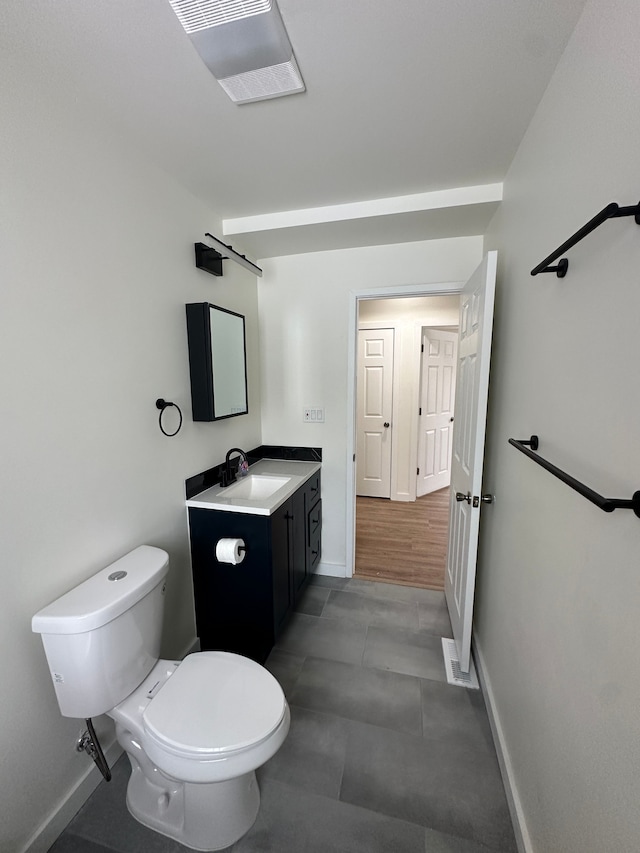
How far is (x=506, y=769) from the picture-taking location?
4.06 feet

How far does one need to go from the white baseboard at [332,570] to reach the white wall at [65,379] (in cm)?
135

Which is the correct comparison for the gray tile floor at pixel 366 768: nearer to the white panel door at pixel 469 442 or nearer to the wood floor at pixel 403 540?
the white panel door at pixel 469 442

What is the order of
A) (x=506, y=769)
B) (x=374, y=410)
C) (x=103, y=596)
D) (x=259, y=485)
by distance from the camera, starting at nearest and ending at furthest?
1. (x=103, y=596)
2. (x=506, y=769)
3. (x=259, y=485)
4. (x=374, y=410)

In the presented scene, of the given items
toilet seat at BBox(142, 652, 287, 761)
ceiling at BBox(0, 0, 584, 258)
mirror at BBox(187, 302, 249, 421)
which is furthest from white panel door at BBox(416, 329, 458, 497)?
toilet seat at BBox(142, 652, 287, 761)

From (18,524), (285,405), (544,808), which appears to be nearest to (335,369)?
(285,405)

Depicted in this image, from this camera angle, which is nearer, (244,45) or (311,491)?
(244,45)

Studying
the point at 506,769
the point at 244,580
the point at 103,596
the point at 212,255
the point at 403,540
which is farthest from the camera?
the point at 403,540

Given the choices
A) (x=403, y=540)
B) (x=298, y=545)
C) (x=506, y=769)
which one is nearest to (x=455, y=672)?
(x=506, y=769)

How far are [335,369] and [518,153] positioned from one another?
1.42 metres

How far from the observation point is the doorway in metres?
3.71

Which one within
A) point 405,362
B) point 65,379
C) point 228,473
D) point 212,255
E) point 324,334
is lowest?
point 228,473

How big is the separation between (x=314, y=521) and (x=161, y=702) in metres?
1.39

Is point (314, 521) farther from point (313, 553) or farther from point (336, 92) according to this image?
point (336, 92)

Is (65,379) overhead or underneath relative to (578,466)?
overhead
